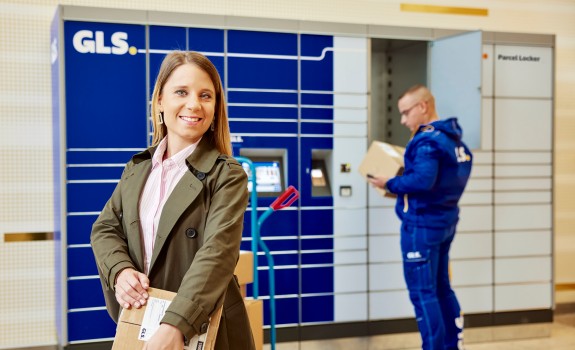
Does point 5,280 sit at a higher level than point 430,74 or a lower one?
lower

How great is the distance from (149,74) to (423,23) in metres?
2.38

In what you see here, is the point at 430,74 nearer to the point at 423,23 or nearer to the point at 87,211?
the point at 423,23

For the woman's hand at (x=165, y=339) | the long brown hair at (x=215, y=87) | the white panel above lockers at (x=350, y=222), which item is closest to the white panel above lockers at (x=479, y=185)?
the white panel above lockers at (x=350, y=222)

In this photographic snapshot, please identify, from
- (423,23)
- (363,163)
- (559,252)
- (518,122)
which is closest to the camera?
(363,163)

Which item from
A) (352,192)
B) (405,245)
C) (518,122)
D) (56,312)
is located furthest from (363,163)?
(56,312)

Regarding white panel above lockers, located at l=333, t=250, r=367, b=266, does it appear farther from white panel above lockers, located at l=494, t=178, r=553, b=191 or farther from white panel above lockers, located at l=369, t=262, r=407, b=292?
white panel above lockers, located at l=494, t=178, r=553, b=191

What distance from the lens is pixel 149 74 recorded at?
159 inches

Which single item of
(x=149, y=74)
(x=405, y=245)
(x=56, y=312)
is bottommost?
(x=56, y=312)

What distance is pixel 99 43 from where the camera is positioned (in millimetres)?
3916

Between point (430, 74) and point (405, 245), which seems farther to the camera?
point (430, 74)

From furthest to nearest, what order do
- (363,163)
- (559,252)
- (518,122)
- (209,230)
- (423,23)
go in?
(559,252) → (423,23) → (518,122) → (363,163) → (209,230)

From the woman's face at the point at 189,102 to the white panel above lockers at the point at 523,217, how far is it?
3573mm

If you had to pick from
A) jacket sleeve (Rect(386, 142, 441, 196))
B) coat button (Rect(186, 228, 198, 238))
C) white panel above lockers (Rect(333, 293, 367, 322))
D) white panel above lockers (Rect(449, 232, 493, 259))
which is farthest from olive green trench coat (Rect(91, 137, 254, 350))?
white panel above lockers (Rect(449, 232, 493, 259))

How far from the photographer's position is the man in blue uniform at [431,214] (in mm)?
3812
